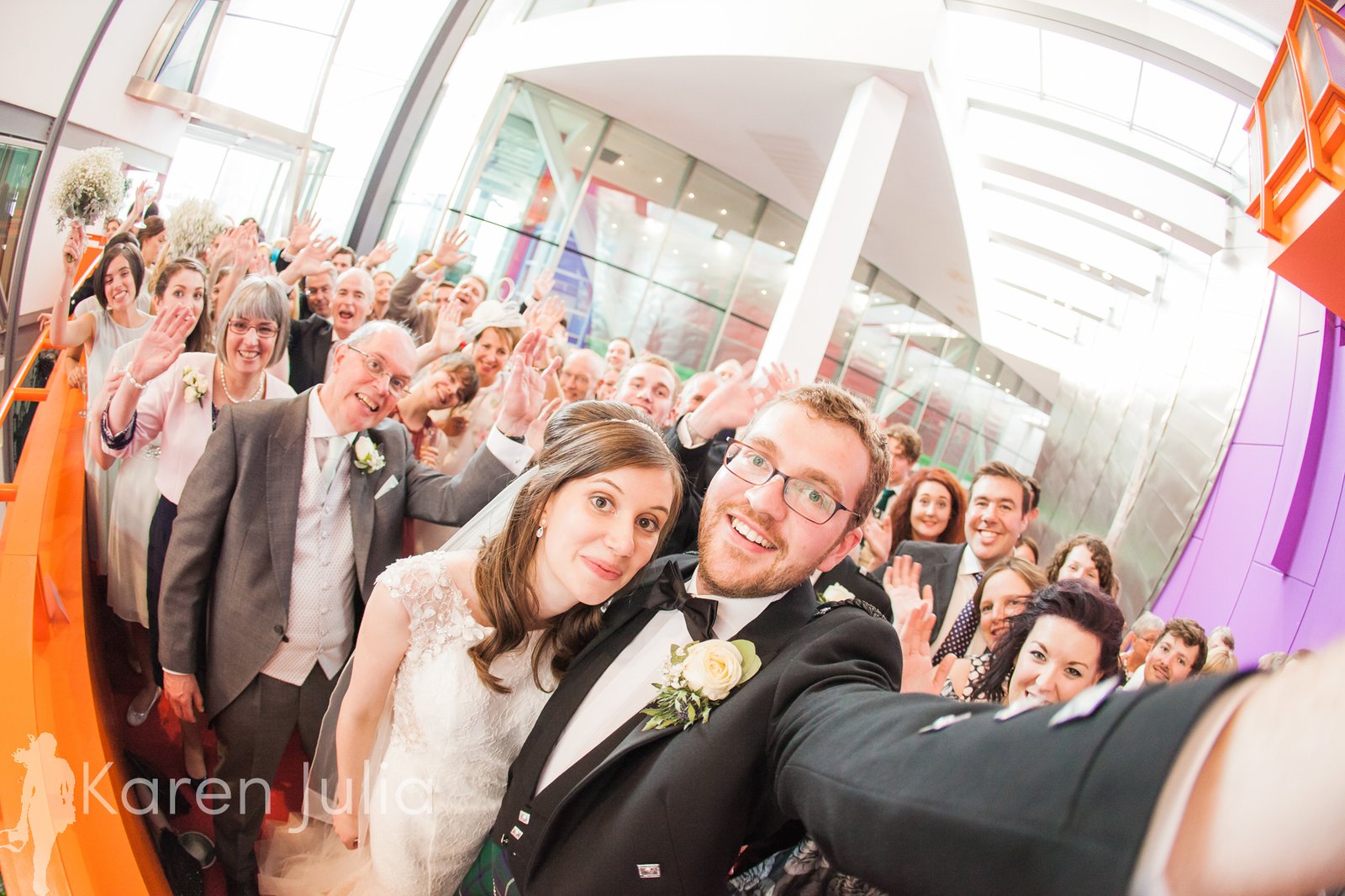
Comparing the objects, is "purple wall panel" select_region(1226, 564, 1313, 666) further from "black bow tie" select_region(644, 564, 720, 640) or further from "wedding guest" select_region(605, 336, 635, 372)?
"wedding guest" select_region(605, 336, 635, 372)

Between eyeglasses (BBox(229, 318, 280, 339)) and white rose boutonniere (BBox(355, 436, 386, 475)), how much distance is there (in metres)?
0.83

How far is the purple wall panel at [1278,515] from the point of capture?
12.6 ft

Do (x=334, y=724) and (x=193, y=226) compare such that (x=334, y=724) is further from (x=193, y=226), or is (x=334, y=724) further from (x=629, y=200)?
(x=629, y=200)

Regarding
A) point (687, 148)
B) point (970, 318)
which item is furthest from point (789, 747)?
point (970, 318)

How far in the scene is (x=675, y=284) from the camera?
11.3 metres

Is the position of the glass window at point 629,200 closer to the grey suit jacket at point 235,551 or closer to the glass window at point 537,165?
the glass window at point 537,165

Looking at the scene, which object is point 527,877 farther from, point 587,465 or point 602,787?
point 587,465

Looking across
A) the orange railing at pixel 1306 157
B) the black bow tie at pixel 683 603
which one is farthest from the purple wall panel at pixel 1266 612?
the black bow tie at pixel 683 603

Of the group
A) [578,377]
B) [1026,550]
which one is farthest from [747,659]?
[578,377]

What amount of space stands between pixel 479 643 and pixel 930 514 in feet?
9.19

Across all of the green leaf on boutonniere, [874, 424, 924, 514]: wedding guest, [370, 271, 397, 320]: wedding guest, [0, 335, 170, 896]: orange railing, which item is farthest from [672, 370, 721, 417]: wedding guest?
[370, 271, 397, 320]: wedding guest

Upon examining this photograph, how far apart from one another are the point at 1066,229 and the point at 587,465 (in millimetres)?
10515

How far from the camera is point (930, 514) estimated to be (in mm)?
3746

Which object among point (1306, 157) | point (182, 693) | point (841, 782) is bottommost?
point (182, 693)
